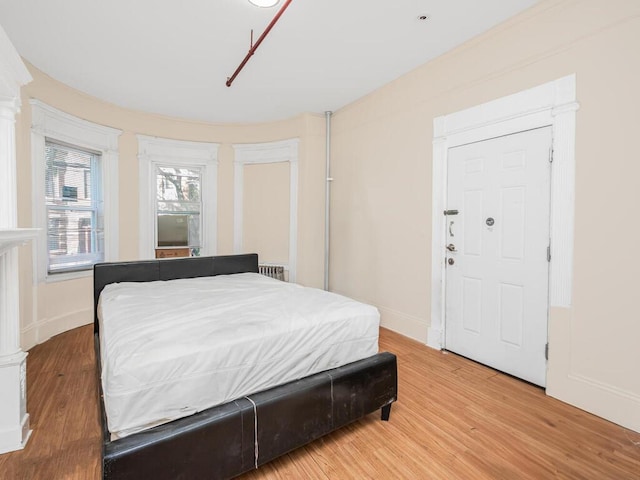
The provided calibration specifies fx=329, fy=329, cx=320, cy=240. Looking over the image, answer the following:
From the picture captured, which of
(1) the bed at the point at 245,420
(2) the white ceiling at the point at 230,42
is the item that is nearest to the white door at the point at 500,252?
(2) the white ceiling at the point at 230,42

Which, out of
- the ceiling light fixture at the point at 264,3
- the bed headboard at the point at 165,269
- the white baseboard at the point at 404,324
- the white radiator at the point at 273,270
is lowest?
the white baseboard at the point at 404,324

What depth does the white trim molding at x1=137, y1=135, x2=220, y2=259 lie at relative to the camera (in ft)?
14.9

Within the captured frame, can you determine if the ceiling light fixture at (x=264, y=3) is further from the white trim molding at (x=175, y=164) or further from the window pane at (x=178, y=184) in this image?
the window pane at (x=178, y=184)

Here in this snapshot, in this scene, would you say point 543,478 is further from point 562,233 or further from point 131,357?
point 131,357

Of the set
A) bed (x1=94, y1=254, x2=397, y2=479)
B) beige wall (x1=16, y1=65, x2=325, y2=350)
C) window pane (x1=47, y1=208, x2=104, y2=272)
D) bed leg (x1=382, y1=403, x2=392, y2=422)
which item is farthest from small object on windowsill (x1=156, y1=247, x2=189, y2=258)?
bed leg (x1=382, y1=403, x2=392, y2=422)

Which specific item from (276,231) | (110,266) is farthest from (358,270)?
(110,266)

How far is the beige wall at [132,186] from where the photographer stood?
324 cm

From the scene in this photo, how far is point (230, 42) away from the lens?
2.85m

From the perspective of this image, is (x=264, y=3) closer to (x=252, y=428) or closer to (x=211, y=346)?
(x=211, y=346)

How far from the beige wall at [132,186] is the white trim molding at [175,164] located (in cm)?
8

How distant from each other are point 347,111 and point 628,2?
279 cm

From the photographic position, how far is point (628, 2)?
78.0 inches

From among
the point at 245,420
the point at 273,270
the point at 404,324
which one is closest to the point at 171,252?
the point at 273,270

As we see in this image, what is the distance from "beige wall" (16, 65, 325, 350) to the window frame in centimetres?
7
